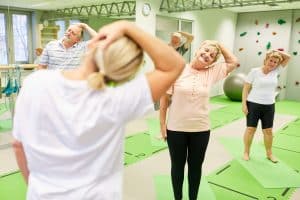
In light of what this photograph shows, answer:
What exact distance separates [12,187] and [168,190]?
1.49 metres

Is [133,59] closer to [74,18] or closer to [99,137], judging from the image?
[99,137]

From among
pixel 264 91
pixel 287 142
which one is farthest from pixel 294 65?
pixel 264 91

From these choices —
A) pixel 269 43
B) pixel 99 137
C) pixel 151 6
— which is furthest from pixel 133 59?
pixel 269 43

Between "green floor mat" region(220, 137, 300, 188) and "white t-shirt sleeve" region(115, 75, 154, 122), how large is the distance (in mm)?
2585

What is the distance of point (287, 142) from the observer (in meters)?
4.50

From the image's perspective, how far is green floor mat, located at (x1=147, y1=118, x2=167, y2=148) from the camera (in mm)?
4210

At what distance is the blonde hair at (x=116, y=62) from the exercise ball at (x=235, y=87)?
7158 millimetres

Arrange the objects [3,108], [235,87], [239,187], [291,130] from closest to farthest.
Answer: [239,187] < [291,130] < [3,108] < [235,87]

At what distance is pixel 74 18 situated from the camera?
4562mm

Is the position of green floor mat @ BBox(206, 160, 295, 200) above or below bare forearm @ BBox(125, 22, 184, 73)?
below

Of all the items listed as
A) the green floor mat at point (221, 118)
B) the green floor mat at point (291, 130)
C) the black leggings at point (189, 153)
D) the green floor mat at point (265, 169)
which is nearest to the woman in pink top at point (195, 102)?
the black leggings at point (189, 153)

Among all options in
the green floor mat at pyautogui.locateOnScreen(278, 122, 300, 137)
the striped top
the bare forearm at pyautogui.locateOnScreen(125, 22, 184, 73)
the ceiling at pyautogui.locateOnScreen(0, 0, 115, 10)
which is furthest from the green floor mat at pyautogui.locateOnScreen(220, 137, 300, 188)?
the ceiling at pyautogui.locateOnScreen(0, 0, 115, 10)

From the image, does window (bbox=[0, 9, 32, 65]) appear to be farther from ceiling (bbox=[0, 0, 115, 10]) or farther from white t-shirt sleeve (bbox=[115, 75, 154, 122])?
white t-shirt sleeve (bbox=[115, 75, 154, 122])

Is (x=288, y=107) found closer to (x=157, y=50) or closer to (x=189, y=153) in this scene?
(x=189, y=153)
